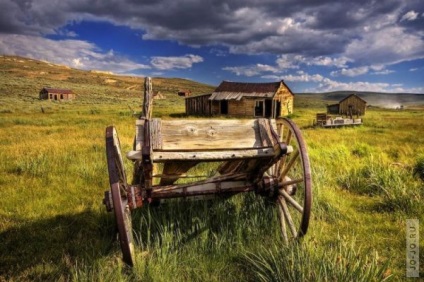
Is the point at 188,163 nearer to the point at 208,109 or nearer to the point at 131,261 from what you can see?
the point at 131,261

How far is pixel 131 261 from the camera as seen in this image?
99.7 inches

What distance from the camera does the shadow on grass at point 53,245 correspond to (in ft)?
10.4

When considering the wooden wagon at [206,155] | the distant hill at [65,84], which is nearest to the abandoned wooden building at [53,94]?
the distant hill at [65,84]

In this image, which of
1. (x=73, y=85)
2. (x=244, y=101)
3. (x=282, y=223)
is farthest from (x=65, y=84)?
(x=282, y=223)

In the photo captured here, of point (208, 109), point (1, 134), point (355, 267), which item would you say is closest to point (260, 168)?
point (355, 267)

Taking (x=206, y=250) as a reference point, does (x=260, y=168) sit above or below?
above

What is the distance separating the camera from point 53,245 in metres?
3.76

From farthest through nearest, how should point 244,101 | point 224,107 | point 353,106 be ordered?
point 353,106
point 224,107
point 244,101

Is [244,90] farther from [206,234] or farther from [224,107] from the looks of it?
[206,234]

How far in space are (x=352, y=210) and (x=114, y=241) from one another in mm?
3447

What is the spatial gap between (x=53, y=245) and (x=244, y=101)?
28.2 meters

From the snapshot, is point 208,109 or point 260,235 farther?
point 208,109

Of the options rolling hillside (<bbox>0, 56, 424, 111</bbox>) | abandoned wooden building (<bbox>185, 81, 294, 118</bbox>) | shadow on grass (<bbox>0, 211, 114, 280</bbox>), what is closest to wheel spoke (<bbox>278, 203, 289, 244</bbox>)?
shadow on grass (<bbox>0, 211, 114, 280</bbox>)

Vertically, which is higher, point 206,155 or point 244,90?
point 244,90
